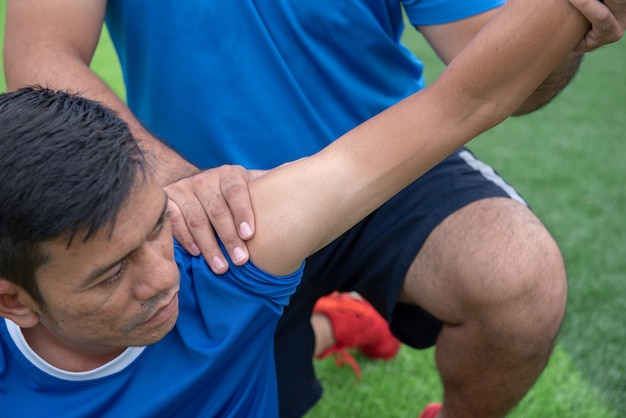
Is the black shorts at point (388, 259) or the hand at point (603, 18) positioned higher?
the hand at point (603, 18)

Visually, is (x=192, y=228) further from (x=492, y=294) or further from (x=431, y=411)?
(x=431, y=411)

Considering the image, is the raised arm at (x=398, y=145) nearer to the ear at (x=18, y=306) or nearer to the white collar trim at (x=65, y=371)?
the white collar trim at (x=65, y=371)

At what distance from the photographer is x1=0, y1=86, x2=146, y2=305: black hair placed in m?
1.31

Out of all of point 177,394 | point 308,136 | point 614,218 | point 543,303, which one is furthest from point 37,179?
point 614,218

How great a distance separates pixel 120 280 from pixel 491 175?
1.11 metres

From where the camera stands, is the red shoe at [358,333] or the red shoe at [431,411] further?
the red shoe at [358,333]

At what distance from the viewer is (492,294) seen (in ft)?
6.31

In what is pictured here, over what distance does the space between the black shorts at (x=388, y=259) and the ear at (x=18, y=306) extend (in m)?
0.80

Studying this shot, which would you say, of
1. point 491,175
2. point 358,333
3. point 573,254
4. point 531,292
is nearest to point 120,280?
point 531,292

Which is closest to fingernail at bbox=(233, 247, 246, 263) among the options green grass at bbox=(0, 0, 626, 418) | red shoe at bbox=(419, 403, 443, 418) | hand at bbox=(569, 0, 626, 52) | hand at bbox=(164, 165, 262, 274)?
hand at bbox=(164, 165, 262, 274)

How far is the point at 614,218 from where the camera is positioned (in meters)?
3.75

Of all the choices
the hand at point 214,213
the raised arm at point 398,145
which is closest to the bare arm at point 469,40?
the raised arm at point 398,145

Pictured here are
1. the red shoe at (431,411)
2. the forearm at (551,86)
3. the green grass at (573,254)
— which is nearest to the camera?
the forearm at (551,86)

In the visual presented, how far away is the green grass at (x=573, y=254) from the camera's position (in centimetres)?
260
